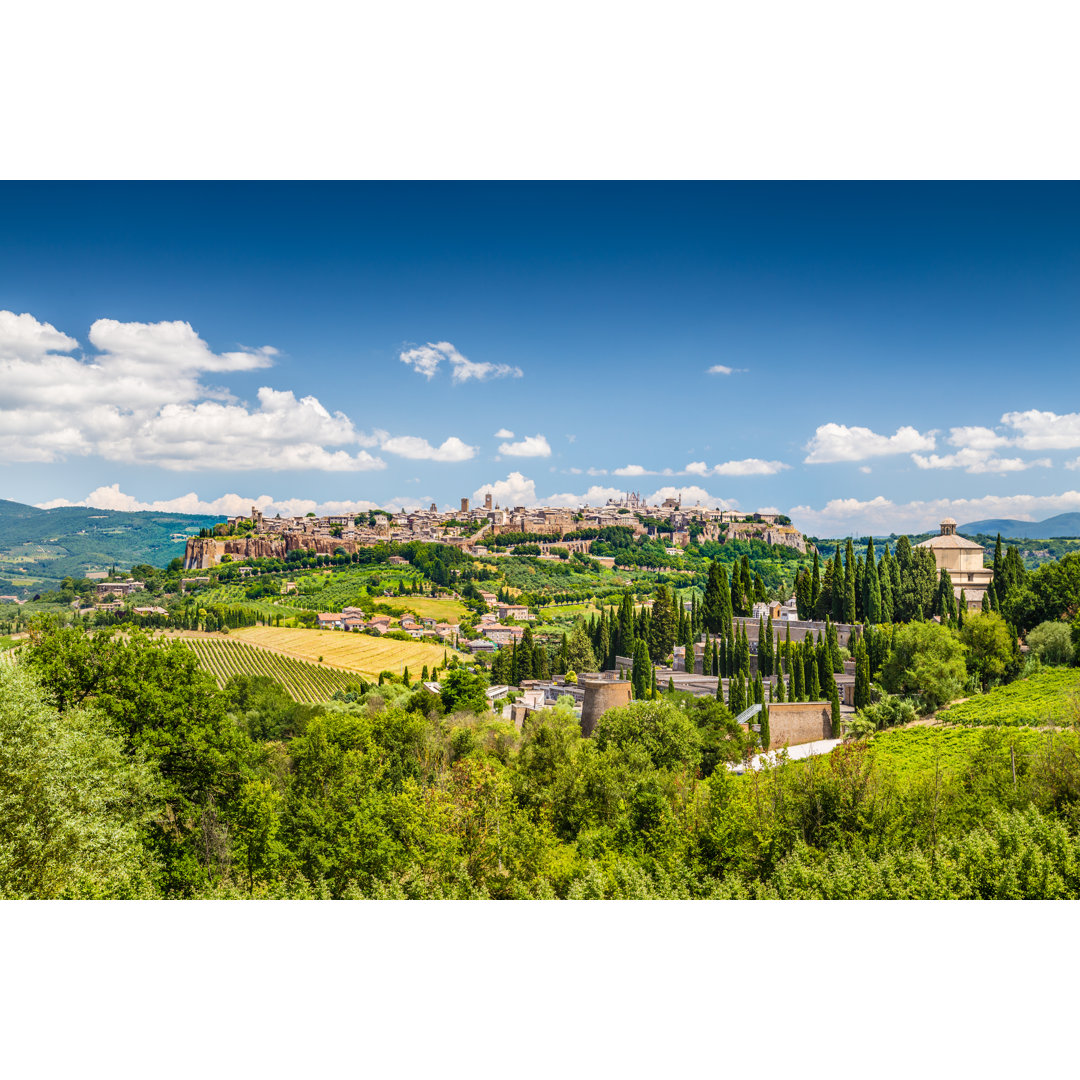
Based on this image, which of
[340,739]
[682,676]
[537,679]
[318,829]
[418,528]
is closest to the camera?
[318,829]

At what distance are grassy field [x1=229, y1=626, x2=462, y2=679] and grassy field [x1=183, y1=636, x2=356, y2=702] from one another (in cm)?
25

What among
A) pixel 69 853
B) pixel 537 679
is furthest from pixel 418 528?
pixel 69 853

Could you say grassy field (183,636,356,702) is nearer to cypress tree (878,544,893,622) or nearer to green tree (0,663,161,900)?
green tree (0,663,161,900)

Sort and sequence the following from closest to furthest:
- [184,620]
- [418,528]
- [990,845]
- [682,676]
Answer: [990,845] < [184,620] < [682,676] < [418,528]

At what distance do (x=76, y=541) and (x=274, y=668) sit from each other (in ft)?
17.1

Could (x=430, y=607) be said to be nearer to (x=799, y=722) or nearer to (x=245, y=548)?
(x=245, y=548)

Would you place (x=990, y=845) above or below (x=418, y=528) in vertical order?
below

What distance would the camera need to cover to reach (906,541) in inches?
649

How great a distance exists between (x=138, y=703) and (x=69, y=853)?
210 cm

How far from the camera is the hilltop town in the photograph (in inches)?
820

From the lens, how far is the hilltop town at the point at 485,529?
68.3 feet

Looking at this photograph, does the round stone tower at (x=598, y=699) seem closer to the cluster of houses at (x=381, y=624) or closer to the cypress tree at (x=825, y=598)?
the cypress tree at (x=825, y=598)
